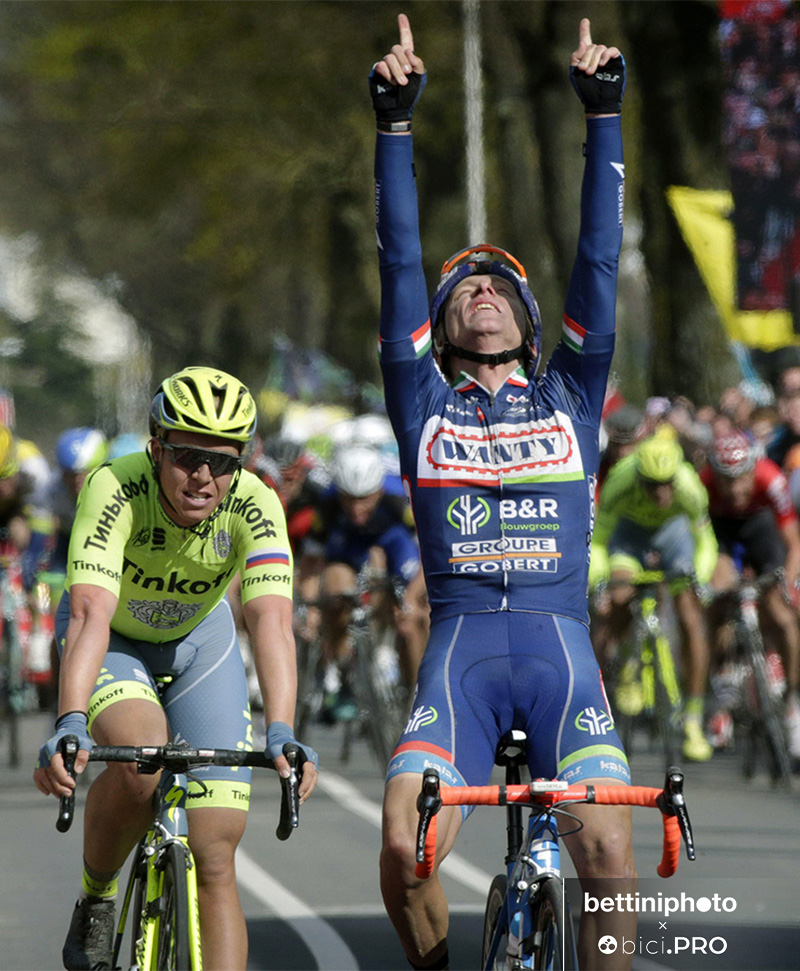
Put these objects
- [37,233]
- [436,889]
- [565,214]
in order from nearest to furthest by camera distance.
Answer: [436,889]
[565,214]
[37,233]

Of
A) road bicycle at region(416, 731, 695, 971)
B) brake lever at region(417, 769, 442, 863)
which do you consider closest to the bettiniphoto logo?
road bicycle at region(416, 731, 695, 971)

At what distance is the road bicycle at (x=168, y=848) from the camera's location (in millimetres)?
4570

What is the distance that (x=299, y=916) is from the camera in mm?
7691

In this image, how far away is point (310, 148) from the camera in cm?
3588

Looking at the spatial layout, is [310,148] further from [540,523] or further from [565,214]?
[540,523]

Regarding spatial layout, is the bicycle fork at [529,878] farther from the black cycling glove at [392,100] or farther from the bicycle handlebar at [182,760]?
the black cycling glove at [392,100]

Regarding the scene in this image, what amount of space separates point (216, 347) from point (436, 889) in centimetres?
4571

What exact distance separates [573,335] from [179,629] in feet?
5.07

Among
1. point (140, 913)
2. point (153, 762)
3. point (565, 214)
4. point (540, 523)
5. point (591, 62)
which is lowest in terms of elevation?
point (140, 913)

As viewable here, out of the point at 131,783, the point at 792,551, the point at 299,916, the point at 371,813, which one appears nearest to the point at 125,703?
the point at 131,783

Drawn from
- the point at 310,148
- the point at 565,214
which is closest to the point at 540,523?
the point at 565,214

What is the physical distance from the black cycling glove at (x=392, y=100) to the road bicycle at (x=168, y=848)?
5.50ft

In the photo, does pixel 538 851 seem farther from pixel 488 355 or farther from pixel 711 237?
pixel 711 237

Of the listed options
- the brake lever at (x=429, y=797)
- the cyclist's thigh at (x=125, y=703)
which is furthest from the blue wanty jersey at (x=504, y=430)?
the cyclist's thigh at (x=125, y=703)
